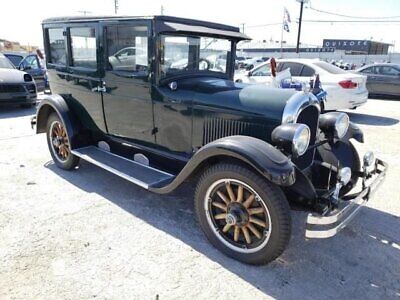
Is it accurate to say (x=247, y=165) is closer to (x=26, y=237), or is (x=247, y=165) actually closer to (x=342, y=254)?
(x=342, y=254)

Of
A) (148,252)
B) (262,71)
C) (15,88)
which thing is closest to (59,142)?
(148,252)

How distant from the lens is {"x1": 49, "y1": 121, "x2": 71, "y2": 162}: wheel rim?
476 centimetres

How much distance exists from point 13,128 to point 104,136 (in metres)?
3.97

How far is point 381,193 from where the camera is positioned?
433 centimetres

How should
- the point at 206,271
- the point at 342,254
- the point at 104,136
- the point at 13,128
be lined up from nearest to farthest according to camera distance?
1. the point at 206,271
2. the point at 342,254
3. the point at 104,136
4. the point at 13,128

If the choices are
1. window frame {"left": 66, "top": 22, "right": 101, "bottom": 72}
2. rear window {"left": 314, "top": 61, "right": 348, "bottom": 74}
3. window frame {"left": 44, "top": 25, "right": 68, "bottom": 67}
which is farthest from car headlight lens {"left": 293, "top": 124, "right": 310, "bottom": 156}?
rear window {"left": 314, "top": 61, "right": 348, "bottom": 74}

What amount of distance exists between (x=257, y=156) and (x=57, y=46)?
3.55m

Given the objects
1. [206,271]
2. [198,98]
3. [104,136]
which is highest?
[198,98]

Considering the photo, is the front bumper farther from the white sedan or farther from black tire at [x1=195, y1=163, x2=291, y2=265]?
the white sedan

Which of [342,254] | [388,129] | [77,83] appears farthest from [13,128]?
[388,129]

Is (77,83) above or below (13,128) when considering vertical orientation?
above

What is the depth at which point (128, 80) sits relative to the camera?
150 inches

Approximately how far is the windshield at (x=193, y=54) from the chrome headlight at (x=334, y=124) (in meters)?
1.34

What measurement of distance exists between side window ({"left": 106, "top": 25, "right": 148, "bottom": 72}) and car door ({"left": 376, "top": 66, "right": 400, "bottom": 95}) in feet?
36.9
